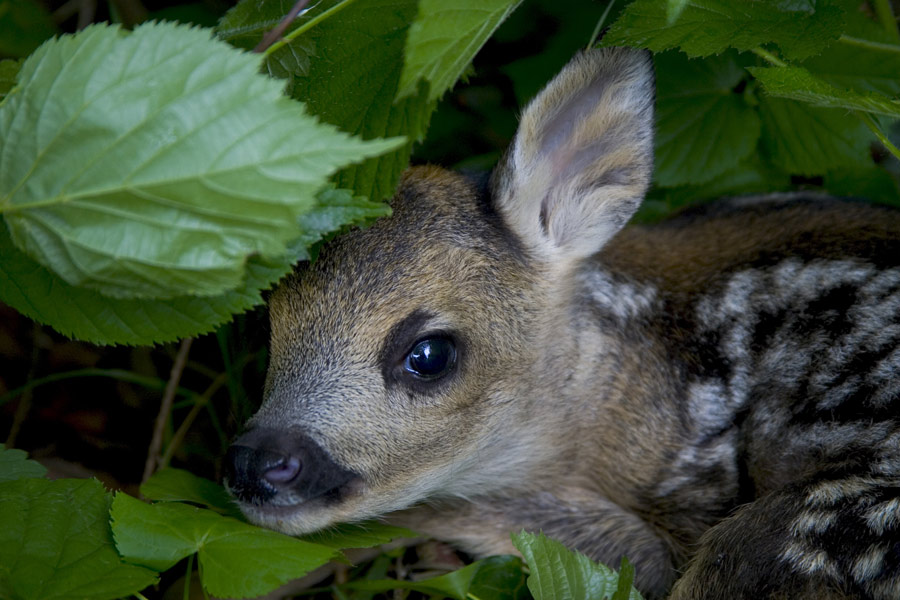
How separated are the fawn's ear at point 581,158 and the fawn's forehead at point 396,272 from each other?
0.74 ft

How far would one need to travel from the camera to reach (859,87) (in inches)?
160

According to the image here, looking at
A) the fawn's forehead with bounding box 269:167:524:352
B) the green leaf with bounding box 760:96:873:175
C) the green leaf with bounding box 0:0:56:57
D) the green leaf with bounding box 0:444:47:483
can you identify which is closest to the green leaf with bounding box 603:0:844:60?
the fawn's forehead with bounding box 269:167:524:352

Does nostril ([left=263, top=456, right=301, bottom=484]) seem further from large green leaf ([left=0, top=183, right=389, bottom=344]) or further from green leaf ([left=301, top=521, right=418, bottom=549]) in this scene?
large green leaf ([left=0, top=183, right=389, bottom=344])

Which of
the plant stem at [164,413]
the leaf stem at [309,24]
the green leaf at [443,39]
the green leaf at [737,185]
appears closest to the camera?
the green leaf at [443,39]

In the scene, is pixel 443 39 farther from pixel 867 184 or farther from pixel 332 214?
pixel 867 184

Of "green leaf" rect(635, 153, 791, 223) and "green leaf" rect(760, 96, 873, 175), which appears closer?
"green leaf" rect(760, 96, 873, 175)

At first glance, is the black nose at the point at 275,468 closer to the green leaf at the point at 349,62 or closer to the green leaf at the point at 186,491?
the green leaf at the point at 186,491

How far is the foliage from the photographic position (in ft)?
7.35

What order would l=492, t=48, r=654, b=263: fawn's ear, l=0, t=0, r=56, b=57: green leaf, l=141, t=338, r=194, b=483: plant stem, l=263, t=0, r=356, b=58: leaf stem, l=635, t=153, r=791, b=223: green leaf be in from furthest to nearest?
l=0, t=0, r=56, b=57: green leaf → l=635, t=153, r=791, b=223: green leaf → l=141, t=338, r=194, b=483: plant stem → l=492, t=48, r=654, b=263: fawn's ear → l=263, t=0, r=356, b=58: leaf stem

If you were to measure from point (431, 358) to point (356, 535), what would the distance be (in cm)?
68

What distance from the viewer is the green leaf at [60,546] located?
267 cm

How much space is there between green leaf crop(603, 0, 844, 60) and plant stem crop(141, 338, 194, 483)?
8.08ft

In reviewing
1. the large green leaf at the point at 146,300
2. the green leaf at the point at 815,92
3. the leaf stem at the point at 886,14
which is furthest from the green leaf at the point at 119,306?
the leaf stem at the point at 886,14

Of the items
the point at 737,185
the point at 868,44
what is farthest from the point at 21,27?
the point at 868,44
